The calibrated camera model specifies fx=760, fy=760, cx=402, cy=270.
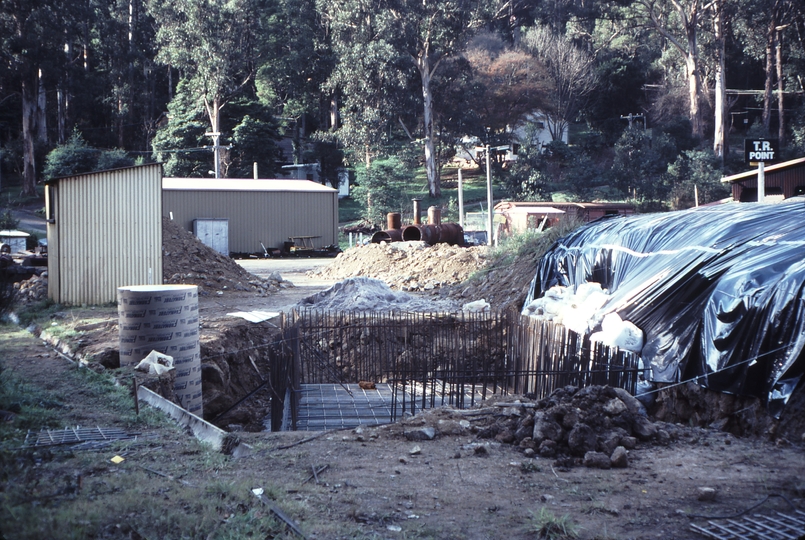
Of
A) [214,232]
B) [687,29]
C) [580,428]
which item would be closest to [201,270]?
[214,232]

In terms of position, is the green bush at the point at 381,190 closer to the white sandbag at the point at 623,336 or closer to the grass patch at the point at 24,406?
the white sandbag at the point at 623,336

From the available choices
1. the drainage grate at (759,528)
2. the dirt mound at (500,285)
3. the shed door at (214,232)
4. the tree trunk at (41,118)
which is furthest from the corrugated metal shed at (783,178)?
the tree trunk at (41,118)

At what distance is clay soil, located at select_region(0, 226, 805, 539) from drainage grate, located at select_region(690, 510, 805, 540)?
0.34ft

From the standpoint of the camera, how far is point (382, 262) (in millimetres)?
23359

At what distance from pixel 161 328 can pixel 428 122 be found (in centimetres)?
3719

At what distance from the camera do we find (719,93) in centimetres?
4091

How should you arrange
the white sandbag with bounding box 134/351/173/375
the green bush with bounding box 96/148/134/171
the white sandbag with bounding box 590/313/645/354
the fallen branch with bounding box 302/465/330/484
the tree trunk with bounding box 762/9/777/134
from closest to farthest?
the fallen branch with bounding box 302/465/330/484 < the white sandbag with bounding box 134/351/173/375 < the white sandbag with bounding box 590/313/645/354 < the green bush with bounding box 96/148/134/171 < the tree trunk with bounding box 762/9/777/134

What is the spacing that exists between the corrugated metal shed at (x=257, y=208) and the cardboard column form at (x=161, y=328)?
23815 millimetres

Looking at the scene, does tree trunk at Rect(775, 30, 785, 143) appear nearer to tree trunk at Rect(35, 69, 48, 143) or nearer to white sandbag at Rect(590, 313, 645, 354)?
white sandbag at Rect(590, 313, 645, 354)

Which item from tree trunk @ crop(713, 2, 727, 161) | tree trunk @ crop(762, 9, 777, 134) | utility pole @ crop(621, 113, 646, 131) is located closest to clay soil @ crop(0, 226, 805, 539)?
tree trunk @ crop(713, 2, 727, 161)

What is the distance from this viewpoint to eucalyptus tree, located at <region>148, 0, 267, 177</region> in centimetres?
4331

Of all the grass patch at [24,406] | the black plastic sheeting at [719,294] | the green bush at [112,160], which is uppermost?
the green bush at [112,160]

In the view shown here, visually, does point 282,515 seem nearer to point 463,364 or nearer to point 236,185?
point 463,364

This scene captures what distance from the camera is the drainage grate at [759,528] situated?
4.04 m
